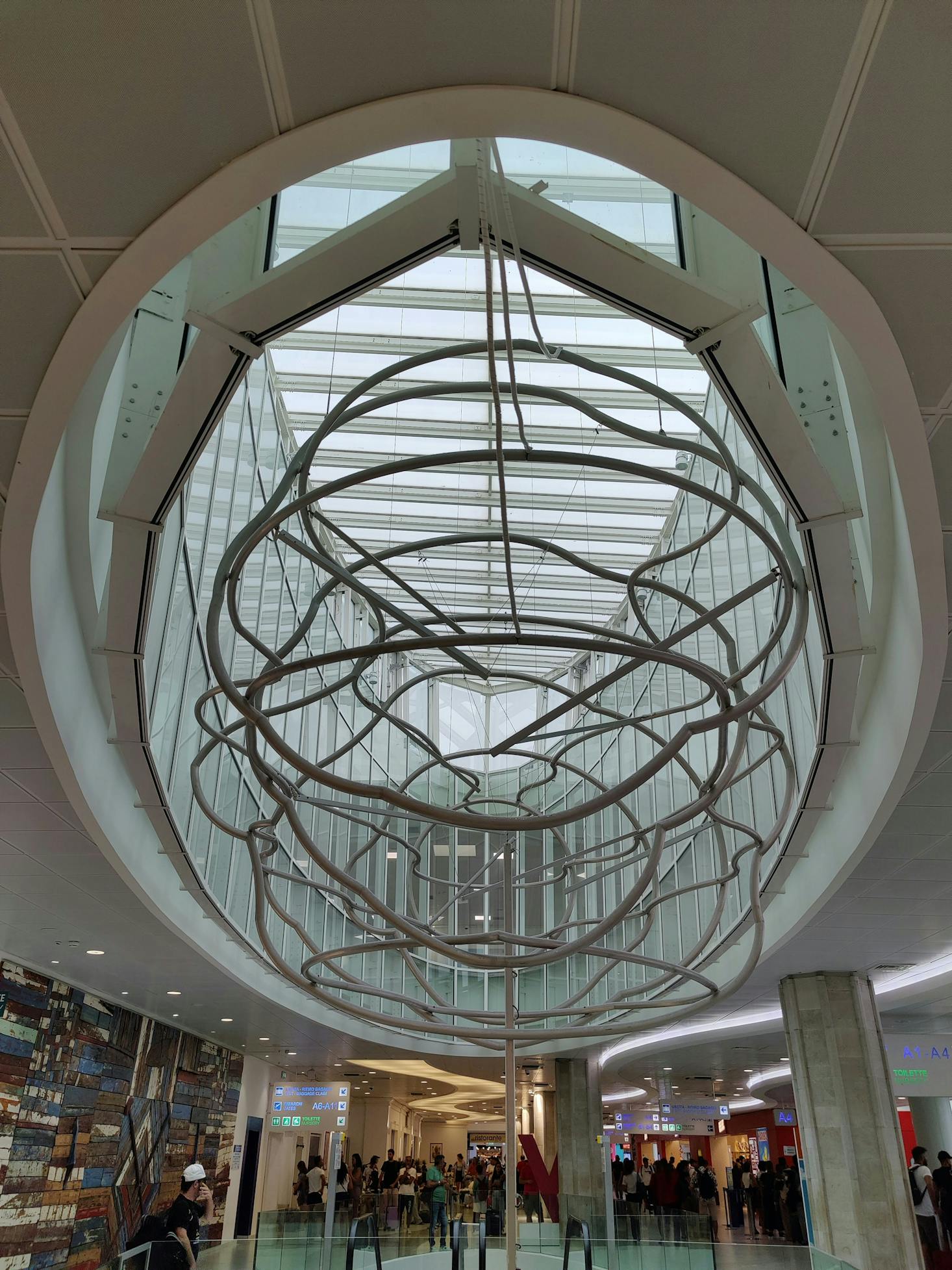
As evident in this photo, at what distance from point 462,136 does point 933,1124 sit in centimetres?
3090

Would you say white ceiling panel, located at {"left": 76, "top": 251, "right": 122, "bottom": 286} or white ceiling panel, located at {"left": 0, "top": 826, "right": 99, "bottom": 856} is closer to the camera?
white ceiling panel, located at {"left": 76, "top": 251, "right": 122, "bottom": 286}

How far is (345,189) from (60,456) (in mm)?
A: 3495

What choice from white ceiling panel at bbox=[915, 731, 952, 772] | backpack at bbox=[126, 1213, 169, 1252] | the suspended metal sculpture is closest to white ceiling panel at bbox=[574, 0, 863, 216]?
the suspended metal sculpture

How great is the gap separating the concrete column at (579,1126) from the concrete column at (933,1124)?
29.3 ft

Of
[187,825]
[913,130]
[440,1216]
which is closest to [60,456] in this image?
[913,130]

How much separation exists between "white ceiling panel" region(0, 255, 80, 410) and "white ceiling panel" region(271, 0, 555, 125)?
1.31m

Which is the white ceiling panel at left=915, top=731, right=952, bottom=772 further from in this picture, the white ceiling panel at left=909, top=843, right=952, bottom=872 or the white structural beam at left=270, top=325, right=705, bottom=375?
the white structural beam at left=270, top=325, right=705, bottom=375

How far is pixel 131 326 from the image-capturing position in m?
6.46

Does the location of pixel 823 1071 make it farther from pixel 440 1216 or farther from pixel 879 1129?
pixel 440 1216

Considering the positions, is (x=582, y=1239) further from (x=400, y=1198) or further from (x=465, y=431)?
(x=465, y=431)

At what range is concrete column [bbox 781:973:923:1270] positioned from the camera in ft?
49.7

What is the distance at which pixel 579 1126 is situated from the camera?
2830 cm

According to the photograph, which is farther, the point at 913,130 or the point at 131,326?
the point at 131,326

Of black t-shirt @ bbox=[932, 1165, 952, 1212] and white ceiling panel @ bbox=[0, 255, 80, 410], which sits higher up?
white ceiling panel @ bbox=[0, 255, 80, 410]
